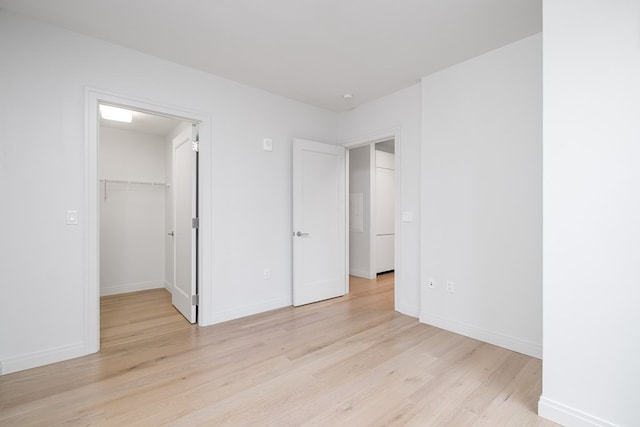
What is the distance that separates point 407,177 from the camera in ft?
11.4

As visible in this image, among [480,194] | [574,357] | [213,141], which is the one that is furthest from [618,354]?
[213,141]

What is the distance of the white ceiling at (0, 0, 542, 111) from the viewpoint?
2.12 meters

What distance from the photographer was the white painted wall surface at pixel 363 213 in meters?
5.45

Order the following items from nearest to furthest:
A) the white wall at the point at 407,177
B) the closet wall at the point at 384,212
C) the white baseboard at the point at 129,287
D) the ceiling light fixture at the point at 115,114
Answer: the white wall at the point at 407,177, the ceiling light fixture at the point at 115,114, the white baseboard at the point at 129,287, the closet wall at the point at 384,212

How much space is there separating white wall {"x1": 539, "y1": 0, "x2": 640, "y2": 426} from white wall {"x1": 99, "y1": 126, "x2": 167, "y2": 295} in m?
4.98

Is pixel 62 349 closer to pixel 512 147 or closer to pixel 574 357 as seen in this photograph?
pixel 574 357

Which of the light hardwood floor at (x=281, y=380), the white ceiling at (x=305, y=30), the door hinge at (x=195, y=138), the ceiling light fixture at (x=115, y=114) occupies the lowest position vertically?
the light hardwood floor at (x=281, y=380)

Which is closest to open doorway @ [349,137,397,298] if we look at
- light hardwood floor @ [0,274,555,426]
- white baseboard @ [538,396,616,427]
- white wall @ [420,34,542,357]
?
white wall @ [420,34,542,357]

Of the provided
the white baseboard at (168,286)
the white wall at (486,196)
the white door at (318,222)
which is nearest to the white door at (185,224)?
the white baseboard at (168,286)

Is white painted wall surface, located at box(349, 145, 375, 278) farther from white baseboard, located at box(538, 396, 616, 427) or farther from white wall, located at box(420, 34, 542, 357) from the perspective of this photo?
white baseboard, located at box(538, 396, 616, 427)

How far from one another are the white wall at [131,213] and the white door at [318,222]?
8.19 ft

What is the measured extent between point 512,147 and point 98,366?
3.76 m

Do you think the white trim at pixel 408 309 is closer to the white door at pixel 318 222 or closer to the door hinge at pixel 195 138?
the white door at pixel 318 222

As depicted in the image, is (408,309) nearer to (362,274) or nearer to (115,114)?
(362,274)
